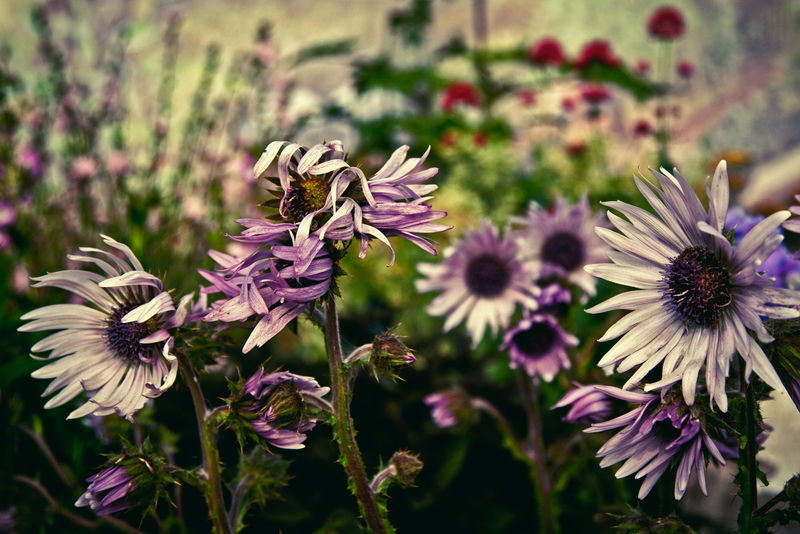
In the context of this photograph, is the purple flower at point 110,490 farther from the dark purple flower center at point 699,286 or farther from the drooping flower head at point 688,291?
the dark purple flower center at point 699,286

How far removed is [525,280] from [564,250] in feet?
0.98

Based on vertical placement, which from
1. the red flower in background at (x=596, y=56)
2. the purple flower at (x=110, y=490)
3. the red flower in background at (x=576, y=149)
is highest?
the red flower in background at (x=596, y=56)

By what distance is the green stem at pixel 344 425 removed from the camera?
0.98 m

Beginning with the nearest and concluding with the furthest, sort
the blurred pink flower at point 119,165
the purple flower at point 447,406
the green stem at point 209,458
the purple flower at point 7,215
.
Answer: the green stem at point 209,458 < the purple flower at point 447,406 < the purple flower at point 7,215 < the blurred pink flower at point 119,165

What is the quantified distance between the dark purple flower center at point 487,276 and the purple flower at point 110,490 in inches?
42.9

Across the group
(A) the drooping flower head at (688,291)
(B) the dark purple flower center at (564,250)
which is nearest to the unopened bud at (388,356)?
(A) the drooping flower head at (688,291)

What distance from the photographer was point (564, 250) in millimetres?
1835

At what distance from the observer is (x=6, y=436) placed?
1568mm

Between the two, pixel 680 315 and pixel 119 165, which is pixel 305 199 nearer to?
pixel 680 315

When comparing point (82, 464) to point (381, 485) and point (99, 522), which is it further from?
point (381, 485)

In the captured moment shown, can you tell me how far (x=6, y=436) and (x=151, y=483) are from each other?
2.85 ft

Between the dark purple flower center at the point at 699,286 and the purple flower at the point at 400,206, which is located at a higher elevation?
the purple flower at the point at 400,206

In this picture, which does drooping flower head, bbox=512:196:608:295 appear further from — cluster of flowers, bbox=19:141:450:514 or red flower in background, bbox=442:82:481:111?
red flower in background, bbox=442:82:481:111

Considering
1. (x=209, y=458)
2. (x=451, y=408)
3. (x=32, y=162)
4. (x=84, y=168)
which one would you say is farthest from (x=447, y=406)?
(x=32, y=162)
